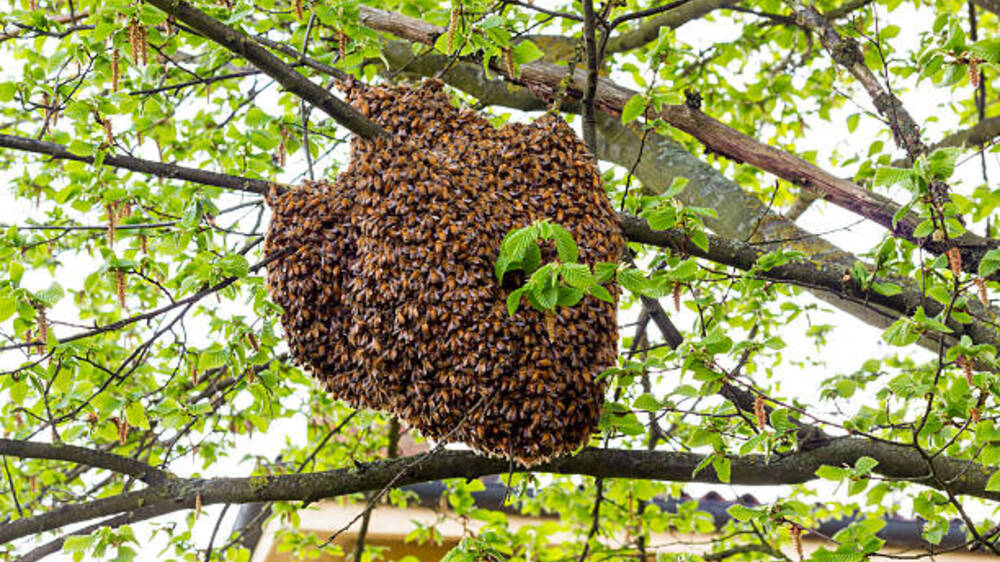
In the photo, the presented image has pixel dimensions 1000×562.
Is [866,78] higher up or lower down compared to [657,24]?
lower down

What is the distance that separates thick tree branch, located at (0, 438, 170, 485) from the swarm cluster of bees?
3.10 ft

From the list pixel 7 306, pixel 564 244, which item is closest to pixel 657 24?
pixel 564 244

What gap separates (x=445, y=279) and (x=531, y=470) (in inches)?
48.1

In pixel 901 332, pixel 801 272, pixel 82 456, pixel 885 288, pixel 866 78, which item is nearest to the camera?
pixel 901 332

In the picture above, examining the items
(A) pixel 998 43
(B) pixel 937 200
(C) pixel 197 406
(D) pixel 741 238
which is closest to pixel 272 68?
(C) pixel 197 406

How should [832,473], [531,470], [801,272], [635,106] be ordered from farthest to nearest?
1. [801,272]
2. [531,470]
3. [635,106]
4. [832,473]

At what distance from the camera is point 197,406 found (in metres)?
3.54

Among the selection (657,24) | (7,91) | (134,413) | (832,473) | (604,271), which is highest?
(657,24)

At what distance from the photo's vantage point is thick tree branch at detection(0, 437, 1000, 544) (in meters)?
3.56

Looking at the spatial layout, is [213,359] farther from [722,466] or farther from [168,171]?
[722,466]

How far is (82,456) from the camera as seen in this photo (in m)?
3.39

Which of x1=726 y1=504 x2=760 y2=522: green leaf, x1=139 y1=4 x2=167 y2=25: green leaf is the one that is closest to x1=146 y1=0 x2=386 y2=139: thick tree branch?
x1=139 y1=4 x2=167 y2=25: green leaf

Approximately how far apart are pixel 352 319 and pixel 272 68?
2.75ft

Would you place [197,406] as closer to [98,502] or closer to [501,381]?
[98,502]
